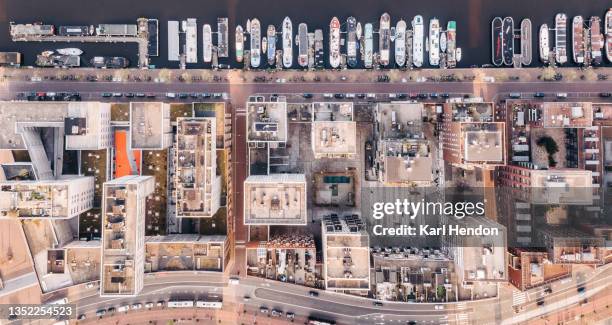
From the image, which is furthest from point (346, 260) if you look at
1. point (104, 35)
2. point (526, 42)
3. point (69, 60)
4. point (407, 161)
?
point (69, 60)

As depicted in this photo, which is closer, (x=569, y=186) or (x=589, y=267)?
(x=569, y=186)

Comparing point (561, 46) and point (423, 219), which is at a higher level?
point (561, 46)

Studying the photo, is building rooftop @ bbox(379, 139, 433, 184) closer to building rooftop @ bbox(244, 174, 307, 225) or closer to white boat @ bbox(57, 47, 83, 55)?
building rooftop @ bbox(244, 174, 307, 225)

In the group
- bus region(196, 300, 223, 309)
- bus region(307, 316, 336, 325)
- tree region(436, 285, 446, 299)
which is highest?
tree region(436, 285, 446, 299)

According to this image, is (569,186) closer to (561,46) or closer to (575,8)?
(561,46)

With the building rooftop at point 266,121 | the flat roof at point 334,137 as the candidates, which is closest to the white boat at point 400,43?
the flat roof at point 334,137

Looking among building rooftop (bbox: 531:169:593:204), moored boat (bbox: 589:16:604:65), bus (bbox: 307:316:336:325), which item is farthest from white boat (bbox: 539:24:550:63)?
bus (bbox: 307:316:336:325)

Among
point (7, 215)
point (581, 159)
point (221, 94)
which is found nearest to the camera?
point (7, 215)

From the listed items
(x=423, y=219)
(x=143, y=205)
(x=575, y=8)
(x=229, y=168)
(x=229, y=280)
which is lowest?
(x=229, y=280)

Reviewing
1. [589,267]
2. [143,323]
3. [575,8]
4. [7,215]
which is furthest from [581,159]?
[7,215]
